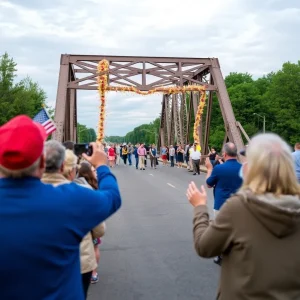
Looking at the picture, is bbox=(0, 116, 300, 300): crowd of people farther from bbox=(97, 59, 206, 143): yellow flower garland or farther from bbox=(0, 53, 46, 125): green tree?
bbox=(0, 53, 46, 125): green tree

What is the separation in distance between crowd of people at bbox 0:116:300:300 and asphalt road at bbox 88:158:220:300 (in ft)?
10.2

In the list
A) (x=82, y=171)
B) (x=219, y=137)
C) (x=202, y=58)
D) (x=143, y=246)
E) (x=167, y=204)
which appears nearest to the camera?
(x=82, y=171)

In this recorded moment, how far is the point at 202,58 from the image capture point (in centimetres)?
2583

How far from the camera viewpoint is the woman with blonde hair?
2.37 metres

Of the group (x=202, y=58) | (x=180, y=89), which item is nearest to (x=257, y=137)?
(x=180, y=89)

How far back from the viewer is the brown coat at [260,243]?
2359 millimetres

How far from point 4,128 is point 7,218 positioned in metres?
0.40

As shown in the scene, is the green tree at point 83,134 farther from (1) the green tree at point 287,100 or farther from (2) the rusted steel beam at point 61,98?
(2) the rusted steel beam at point 61,98

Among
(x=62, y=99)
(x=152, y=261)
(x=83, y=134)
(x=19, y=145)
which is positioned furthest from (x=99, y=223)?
(x=83, y=134)

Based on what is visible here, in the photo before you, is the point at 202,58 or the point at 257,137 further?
the point at 202,58

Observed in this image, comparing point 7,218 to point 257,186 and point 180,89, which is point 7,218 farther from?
point 180,89

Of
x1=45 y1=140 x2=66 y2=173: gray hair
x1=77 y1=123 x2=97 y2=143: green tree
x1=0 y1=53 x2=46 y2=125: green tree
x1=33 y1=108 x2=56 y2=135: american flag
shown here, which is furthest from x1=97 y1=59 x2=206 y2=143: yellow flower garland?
x1=77 y1=123 x2=97 y2=143: green tree

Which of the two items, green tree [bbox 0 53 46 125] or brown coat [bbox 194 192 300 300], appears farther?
green tree [bbox 0 53 46 125]

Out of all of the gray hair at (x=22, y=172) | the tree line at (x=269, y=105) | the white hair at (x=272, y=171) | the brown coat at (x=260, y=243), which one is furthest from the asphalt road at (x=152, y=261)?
the tree line at (x=269, y=105)
